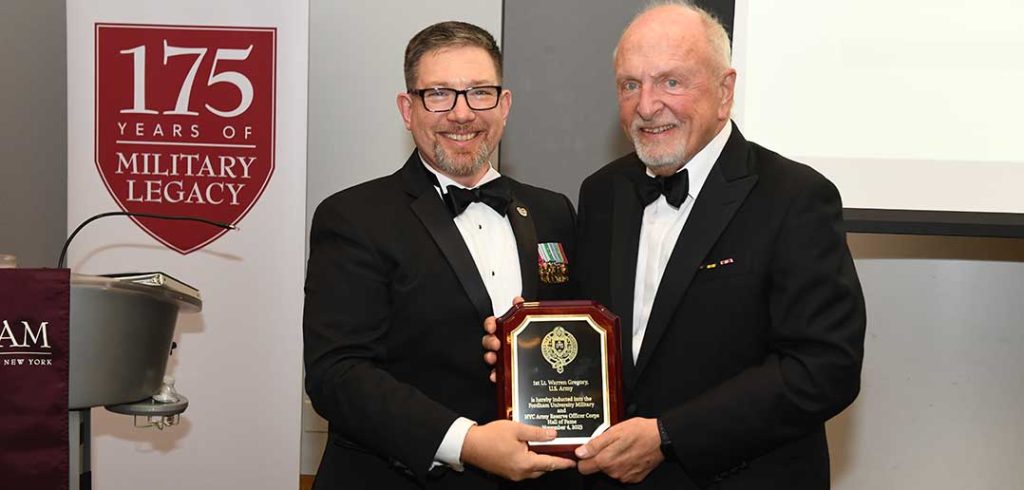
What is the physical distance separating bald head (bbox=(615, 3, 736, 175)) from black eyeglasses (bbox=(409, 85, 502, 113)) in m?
0.35

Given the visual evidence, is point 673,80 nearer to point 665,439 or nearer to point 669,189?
point 669,189

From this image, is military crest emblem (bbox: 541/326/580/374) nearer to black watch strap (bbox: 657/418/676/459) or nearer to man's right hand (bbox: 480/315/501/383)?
man's right hand (bbox: 480/315/501/383)

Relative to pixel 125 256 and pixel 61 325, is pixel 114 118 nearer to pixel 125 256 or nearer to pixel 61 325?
pixel 125 256

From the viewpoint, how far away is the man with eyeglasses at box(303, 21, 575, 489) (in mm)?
Answer: 2502

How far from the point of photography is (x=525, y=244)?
279cm

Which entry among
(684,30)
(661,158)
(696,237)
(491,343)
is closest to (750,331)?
(696,237)

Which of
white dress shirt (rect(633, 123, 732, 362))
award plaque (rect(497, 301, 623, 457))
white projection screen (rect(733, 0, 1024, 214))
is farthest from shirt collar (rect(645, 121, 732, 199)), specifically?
white projection screen (rect(733, 0, 1024, 214))

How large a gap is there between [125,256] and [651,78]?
3.05m

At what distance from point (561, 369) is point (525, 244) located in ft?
1.24

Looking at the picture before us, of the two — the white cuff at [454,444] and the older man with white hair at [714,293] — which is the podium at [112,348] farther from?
the older man with white hair at [714,293]

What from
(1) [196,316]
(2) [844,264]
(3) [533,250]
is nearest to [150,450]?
(1) [196,316]

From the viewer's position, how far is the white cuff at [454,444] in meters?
2.48

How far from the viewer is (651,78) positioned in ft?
8.55

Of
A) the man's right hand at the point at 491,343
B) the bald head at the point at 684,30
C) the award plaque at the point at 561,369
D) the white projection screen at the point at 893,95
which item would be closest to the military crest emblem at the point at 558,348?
the award plaque at the point at 561,369
